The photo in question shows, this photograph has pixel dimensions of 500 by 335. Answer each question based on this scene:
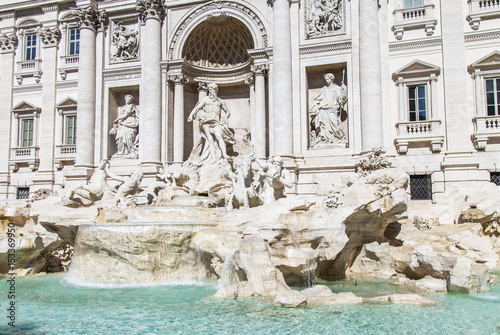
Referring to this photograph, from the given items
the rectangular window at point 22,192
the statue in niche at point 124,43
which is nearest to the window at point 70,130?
the rectangular window at point 22,192

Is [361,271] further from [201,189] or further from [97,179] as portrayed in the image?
[97,179]

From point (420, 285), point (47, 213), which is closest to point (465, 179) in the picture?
point (420, 285)

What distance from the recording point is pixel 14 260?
1412 centimetres

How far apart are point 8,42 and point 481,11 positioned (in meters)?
22.8

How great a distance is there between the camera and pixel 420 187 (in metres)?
18.4

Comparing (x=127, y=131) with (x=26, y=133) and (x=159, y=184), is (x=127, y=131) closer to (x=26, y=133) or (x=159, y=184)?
(x=159, y=184)

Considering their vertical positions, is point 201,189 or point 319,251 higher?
point 201,189

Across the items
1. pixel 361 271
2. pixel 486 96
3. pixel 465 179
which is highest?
pixel 486 96

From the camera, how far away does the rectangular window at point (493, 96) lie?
18.1 metres

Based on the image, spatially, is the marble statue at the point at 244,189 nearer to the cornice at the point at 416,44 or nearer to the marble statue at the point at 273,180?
the marble statue at the point at 273,180

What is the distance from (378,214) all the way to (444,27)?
384 inches

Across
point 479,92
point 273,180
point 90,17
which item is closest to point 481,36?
point 479,92

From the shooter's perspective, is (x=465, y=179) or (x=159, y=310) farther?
(x=465, y=179)

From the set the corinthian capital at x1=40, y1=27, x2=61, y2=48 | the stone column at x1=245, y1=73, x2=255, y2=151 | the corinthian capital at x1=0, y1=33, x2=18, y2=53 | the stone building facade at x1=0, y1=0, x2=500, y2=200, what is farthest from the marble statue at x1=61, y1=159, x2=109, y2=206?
the corinthian capital at x1=0, y1=33, x2=18, y2=53
